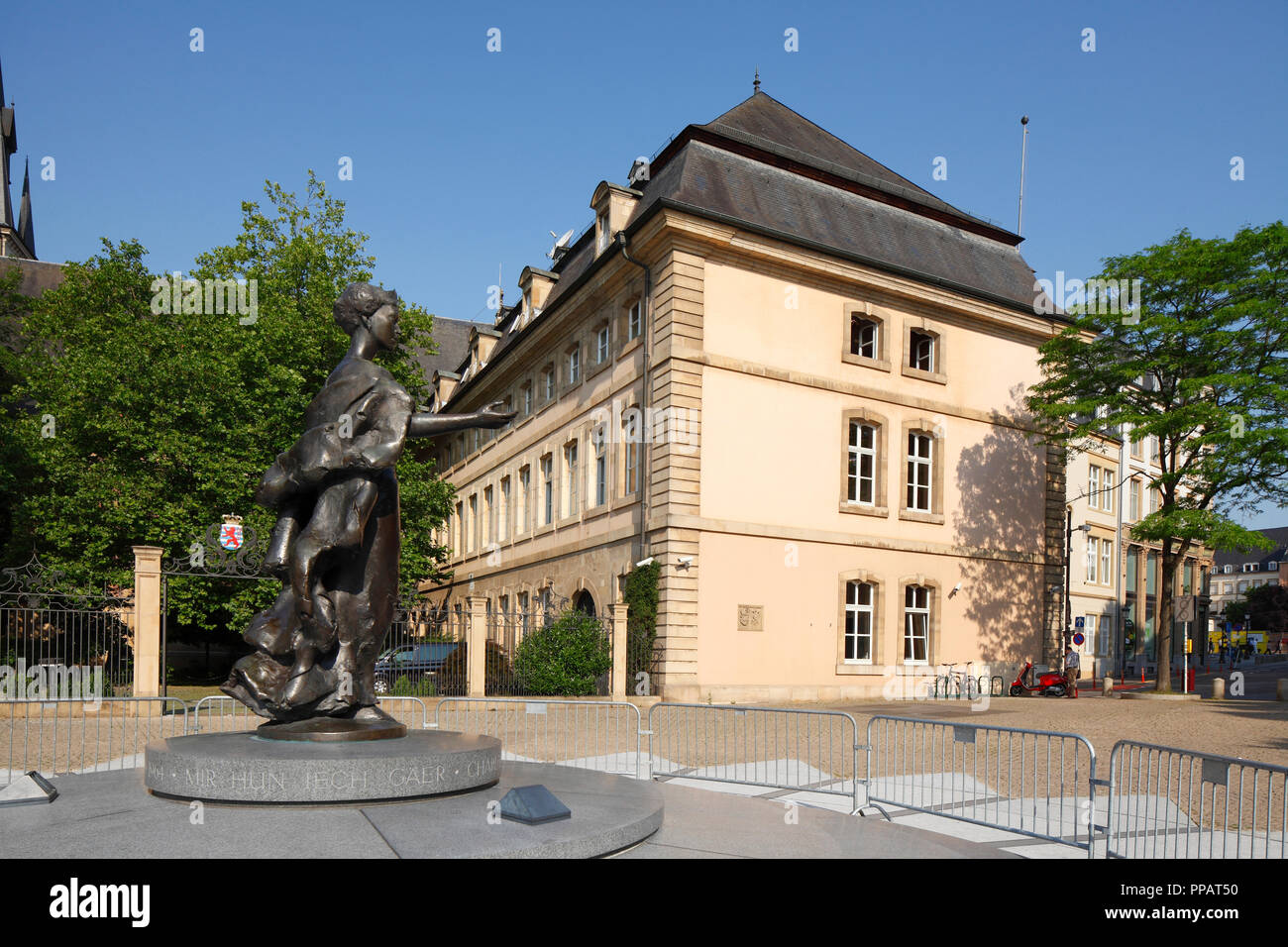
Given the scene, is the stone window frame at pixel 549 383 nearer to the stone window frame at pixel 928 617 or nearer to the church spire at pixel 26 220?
the stone window frame at pixel 928 617

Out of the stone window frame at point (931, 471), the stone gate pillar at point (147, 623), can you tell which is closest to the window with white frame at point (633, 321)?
the stone window frame at point (931, 471)

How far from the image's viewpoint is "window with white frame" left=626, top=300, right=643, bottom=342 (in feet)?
81.3

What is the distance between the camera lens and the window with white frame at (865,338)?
2561 centimetres

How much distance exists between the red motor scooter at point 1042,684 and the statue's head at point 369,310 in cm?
2347

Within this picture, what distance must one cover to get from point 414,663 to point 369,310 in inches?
519

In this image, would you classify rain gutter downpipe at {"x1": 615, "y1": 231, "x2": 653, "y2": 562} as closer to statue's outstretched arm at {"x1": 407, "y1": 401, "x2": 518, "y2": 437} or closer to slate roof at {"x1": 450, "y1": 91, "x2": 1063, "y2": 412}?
slate roof at {"x1": 450, "y1": 91, "x2": 1063, "y2": 412}

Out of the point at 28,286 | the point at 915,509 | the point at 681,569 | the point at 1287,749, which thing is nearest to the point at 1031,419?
the point at 915,509

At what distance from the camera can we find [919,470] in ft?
86.5

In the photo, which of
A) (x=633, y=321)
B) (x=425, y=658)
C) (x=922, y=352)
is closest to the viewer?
(x=425, y=658)

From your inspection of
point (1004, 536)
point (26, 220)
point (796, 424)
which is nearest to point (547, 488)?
point (796, 424)

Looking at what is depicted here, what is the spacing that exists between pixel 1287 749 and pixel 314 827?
1351 cm

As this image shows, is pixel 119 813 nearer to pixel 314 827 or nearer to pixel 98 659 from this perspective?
pixel 314 827

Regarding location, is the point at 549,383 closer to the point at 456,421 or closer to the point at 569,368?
the point at 569,368

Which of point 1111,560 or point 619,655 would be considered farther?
point 1111,560
